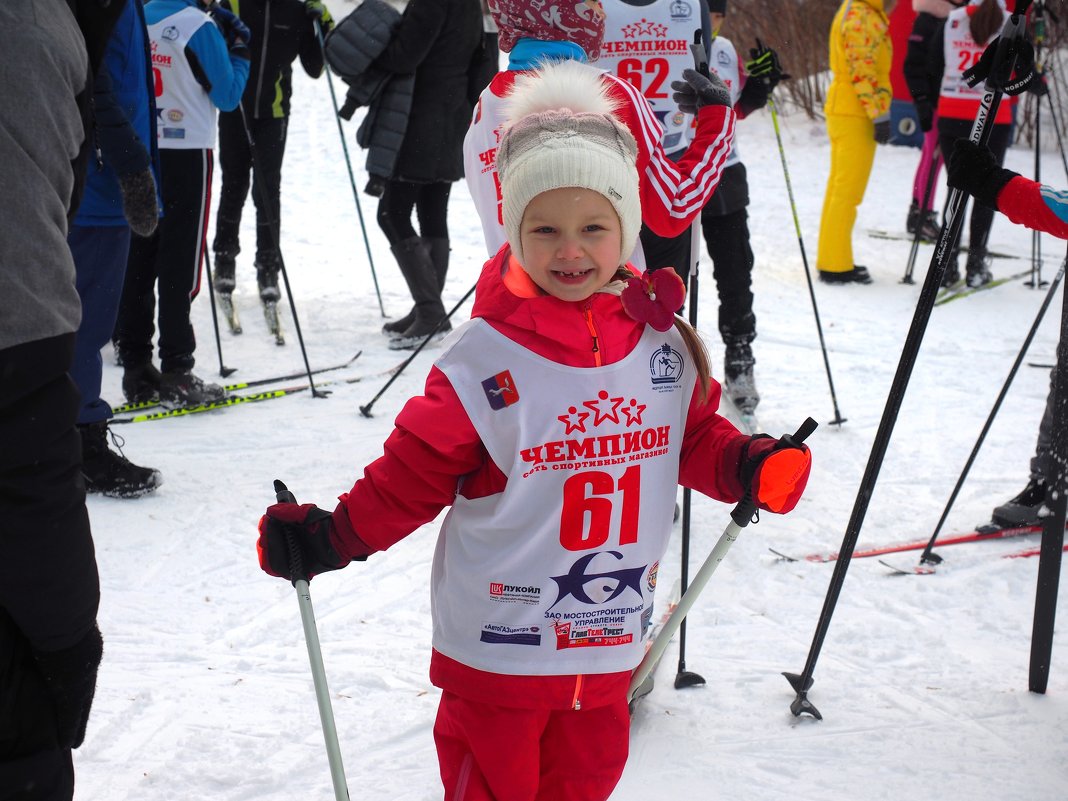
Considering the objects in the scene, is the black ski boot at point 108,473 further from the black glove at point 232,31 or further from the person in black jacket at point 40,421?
the person in black jacket at point 40,421

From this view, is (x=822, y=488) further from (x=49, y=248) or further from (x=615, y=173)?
(x=49, y=248)

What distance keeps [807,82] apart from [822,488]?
9.55m

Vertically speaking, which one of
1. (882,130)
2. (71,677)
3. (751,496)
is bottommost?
(71,677)

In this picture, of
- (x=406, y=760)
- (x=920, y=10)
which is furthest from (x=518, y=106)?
(x=920, y=10)

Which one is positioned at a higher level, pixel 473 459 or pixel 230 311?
pixel 473 459

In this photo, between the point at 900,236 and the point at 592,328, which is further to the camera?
the point at 900,236

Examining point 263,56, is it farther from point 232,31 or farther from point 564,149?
point 564,149

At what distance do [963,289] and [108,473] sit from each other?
6.00m

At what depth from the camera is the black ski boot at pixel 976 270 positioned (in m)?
7.66

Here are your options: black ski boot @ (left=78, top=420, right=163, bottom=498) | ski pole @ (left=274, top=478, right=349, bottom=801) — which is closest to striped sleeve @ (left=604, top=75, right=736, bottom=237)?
ski pole @ (left=274, top=478, right=349, bottom=801)

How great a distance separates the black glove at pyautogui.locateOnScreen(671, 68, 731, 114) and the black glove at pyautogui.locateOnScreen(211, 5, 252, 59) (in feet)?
10.3

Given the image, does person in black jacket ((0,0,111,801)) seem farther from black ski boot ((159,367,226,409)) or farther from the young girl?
black ski boot ((159,367,226,409))

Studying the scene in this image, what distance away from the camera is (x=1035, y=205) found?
8.02 ft

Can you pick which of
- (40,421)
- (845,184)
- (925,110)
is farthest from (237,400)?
(925,110)
